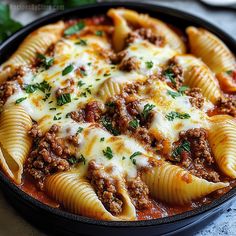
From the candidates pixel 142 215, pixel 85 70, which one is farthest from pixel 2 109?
pixel 142 215

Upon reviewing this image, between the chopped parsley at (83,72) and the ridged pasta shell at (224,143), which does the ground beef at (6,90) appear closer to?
the chopped parsley at (83,72)

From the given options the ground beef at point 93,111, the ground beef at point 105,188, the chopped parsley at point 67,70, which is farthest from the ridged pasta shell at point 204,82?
the ground beef at point 105,188

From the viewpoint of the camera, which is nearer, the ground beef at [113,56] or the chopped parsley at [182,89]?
the chopped parsley at [182,89]

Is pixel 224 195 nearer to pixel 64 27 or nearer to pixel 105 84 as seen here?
pixel 105 84

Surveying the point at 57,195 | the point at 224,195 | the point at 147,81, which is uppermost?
the point at 147,81

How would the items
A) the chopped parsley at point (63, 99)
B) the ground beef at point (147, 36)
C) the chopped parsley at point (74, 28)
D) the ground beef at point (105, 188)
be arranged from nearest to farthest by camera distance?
the ground beef at point (105, 188), the chopped parsley at point (63, 99), the ground beef at point (147, 36), the chopped parsley at point (74, 28)

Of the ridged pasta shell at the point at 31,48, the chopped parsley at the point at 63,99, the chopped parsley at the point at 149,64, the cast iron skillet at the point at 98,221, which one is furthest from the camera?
the ridged pasta shell at the point at 31,48
